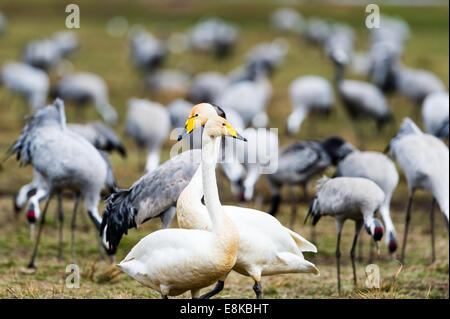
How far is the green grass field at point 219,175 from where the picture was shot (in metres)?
6.14

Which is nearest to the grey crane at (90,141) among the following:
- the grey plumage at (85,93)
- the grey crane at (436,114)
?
the grey crane at (436,114)

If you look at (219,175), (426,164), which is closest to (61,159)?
(426,164)

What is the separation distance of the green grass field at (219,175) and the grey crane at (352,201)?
20.4 inches

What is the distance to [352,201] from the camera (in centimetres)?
605

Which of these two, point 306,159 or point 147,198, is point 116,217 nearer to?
point 147,198

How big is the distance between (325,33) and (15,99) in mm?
12956

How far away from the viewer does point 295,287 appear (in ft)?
20.7

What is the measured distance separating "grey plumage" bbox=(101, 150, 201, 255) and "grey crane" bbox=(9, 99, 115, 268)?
653mm

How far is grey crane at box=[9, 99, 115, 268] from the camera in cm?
657

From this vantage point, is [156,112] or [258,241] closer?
[258,241]

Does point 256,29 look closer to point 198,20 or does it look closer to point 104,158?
point 198,20

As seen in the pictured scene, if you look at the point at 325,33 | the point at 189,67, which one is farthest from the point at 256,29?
the point at 189,67

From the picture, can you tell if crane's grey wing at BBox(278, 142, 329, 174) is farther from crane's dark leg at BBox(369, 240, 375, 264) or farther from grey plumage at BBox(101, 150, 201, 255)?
grey plumage at BBox(101, 150, 201, 255)

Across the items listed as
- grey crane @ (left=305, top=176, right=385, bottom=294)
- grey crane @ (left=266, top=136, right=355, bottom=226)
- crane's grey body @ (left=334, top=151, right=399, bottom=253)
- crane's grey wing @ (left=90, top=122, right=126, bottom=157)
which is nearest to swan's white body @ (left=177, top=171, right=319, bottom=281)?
grey crane @ (left=305, top=176, right=385, bottom=294)
